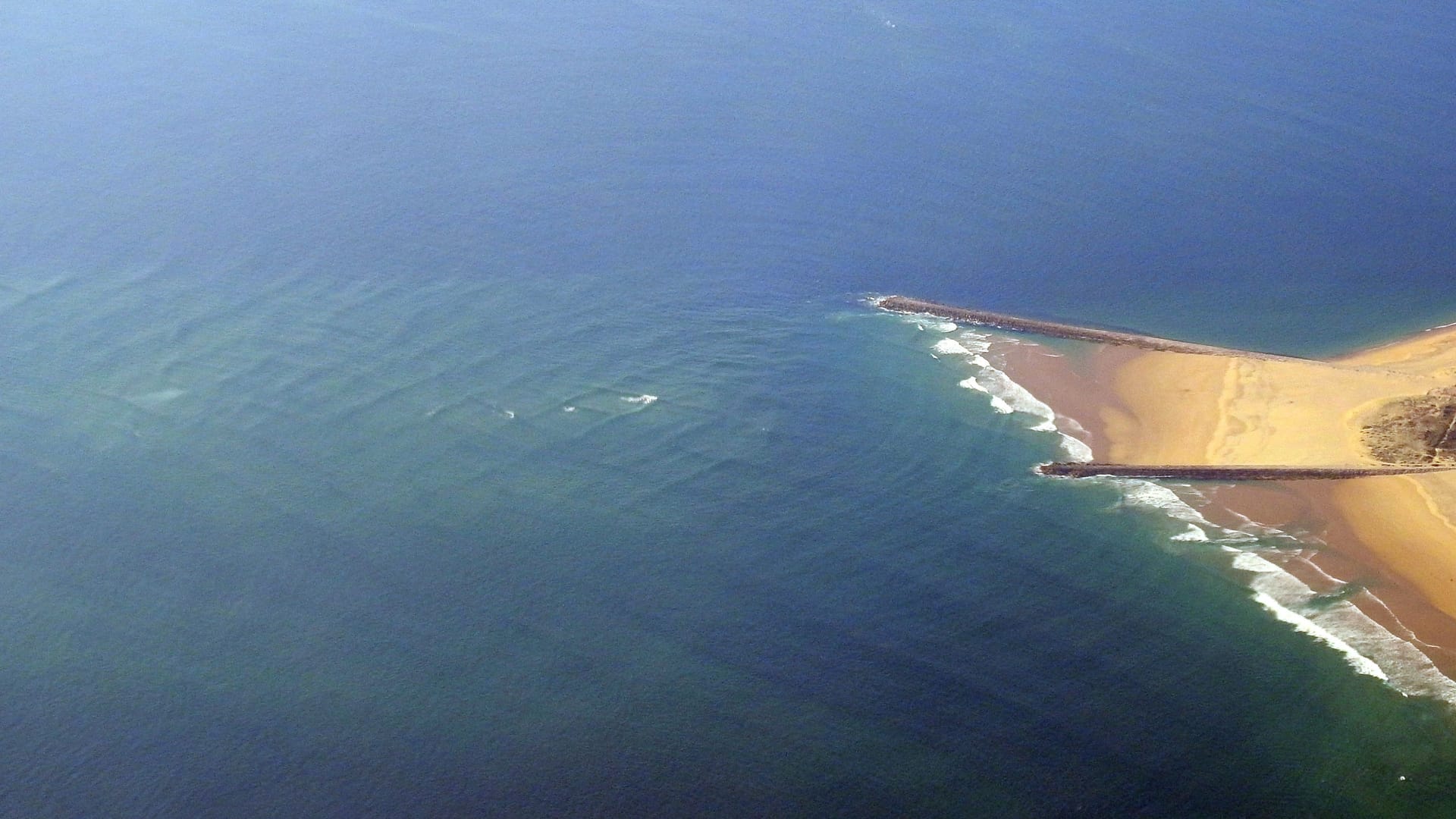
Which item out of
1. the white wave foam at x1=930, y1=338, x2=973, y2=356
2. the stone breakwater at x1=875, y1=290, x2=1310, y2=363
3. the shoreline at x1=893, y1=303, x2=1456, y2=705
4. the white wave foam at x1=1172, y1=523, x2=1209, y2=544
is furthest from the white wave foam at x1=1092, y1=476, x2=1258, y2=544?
the stone breakwater at x1=875, y1=290, x2=1310, y2=363

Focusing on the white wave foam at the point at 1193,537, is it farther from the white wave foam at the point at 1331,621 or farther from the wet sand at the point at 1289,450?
the wet sand at the point at 1289,450

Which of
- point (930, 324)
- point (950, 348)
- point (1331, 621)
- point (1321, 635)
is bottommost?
point (1321, 635)

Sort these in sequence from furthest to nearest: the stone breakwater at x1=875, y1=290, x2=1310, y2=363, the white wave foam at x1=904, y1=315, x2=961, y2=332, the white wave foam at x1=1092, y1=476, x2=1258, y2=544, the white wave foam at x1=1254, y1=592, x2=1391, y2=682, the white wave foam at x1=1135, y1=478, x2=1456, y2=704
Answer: the white wave foam at x1=904, y1=315, x2=961, y2=332
the stone breakwater at x1=875, y1=290, x2=1310, y2=363
the white wave foam at x1=1092, y1=476, x2=1258, y2=544
the white wave foam at x1=1254, y1=592, x2=1391, y2=682
the white wave foam at x1=1135, y1=478, x2=1456, y2=704

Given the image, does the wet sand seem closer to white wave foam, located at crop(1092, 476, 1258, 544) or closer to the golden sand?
the golden sand

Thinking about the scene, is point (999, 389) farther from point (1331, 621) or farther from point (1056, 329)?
point (1331, 621)

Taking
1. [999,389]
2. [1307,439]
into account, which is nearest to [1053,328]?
[999,389]

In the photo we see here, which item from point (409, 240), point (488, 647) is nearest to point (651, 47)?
point (409, 240)
